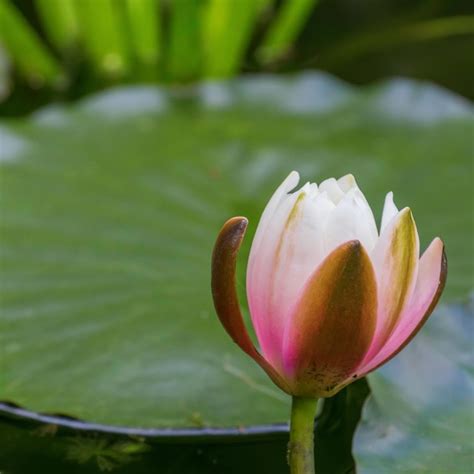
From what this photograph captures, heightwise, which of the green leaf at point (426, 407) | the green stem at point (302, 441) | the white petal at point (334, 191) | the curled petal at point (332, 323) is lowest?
the green leaf at point (426, 407)

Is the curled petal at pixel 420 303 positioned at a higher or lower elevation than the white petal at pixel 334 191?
lower

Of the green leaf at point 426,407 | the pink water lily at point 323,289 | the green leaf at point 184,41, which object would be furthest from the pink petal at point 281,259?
the green leaf at point 184,41

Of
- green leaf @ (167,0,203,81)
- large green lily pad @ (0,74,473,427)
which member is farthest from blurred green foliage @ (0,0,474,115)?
large green lily pad @ (0,74,473,427)

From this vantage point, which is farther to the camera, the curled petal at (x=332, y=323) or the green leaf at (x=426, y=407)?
the green leaf at (x=426, y=407)

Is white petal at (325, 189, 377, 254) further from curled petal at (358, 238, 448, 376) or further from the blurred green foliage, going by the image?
the blurred green foliage

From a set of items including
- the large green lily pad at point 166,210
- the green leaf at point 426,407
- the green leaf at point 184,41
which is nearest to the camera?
the green leaf at point 426,407

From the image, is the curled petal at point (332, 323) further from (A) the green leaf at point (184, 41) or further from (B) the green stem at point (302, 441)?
(A) the green leaf at point (184, 41)

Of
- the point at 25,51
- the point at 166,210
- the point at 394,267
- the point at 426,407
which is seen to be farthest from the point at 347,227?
the point at 25,51
